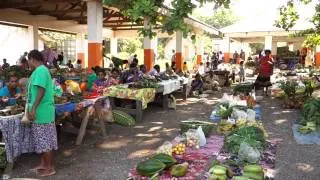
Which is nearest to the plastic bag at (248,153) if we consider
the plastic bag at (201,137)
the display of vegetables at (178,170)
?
the display of vegetables at (178,170)

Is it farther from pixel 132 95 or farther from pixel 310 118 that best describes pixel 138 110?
pixel 310 118

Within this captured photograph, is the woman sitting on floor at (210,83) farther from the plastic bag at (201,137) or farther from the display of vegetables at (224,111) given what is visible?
the plastic bag at (201,137)

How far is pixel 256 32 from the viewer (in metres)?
26.2

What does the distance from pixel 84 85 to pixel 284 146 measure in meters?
4.51

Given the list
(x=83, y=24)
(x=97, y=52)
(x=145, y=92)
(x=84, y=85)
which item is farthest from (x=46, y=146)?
(x=83, y=24)

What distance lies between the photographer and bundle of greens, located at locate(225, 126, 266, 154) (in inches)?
230

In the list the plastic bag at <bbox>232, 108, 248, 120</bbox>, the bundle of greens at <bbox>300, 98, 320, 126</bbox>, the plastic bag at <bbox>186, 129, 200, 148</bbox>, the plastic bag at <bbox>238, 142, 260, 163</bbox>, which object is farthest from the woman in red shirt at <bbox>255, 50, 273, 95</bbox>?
the plastic bag at <bbox>238, 142, 260, 163</bbox>

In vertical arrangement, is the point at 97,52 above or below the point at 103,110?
above

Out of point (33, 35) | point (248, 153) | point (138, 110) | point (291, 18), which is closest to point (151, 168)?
point (248, 153)

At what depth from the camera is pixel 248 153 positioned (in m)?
5.46

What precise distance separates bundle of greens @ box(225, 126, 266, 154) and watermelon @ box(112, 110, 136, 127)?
294cm

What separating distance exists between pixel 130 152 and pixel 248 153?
2.02 m

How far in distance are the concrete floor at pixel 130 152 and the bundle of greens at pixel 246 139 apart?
15.1 inches

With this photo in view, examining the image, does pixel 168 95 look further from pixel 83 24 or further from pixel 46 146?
pixel 83 24
